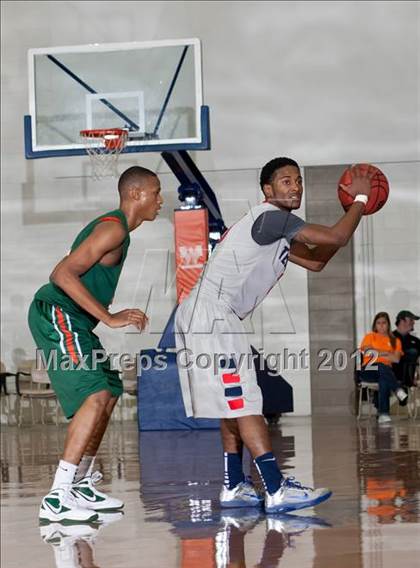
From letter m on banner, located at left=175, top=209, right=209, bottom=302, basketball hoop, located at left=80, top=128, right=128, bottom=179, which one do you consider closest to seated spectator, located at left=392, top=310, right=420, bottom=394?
letter m on banner, located at left=175, top=209, right=209, bottom=302

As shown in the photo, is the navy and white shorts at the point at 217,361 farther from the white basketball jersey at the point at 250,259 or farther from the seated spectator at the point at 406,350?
the seated spectator at the point at 406,350

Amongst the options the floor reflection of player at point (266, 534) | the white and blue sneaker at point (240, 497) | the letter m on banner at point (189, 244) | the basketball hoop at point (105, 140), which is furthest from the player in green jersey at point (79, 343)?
the letter m on banner at point (189, 244)

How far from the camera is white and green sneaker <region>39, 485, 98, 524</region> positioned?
5.15 m

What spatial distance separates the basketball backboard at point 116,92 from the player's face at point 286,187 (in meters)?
6.70

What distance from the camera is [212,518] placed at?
5211 mm

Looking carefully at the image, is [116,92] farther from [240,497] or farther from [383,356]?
[240,497]

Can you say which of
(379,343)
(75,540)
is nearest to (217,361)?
(75,540)

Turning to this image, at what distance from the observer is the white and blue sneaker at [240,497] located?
555 cm

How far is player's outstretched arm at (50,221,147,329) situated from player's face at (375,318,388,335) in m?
7.78

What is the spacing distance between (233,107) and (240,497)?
9.75 meters

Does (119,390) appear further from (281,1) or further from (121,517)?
(281,1)

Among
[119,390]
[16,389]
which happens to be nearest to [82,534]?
[119,390]

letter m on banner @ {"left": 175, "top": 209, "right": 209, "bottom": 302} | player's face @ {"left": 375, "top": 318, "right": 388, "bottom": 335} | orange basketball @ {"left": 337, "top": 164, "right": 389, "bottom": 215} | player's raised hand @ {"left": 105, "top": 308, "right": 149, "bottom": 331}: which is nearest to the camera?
player's raised hand @ {"left": 105, "top": 308, "right": 149, "bottom": 331}

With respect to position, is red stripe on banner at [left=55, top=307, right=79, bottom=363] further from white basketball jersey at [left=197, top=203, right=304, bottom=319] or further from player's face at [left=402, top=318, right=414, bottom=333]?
player's face at [left=402, top=318, right=414, bottom=333]
